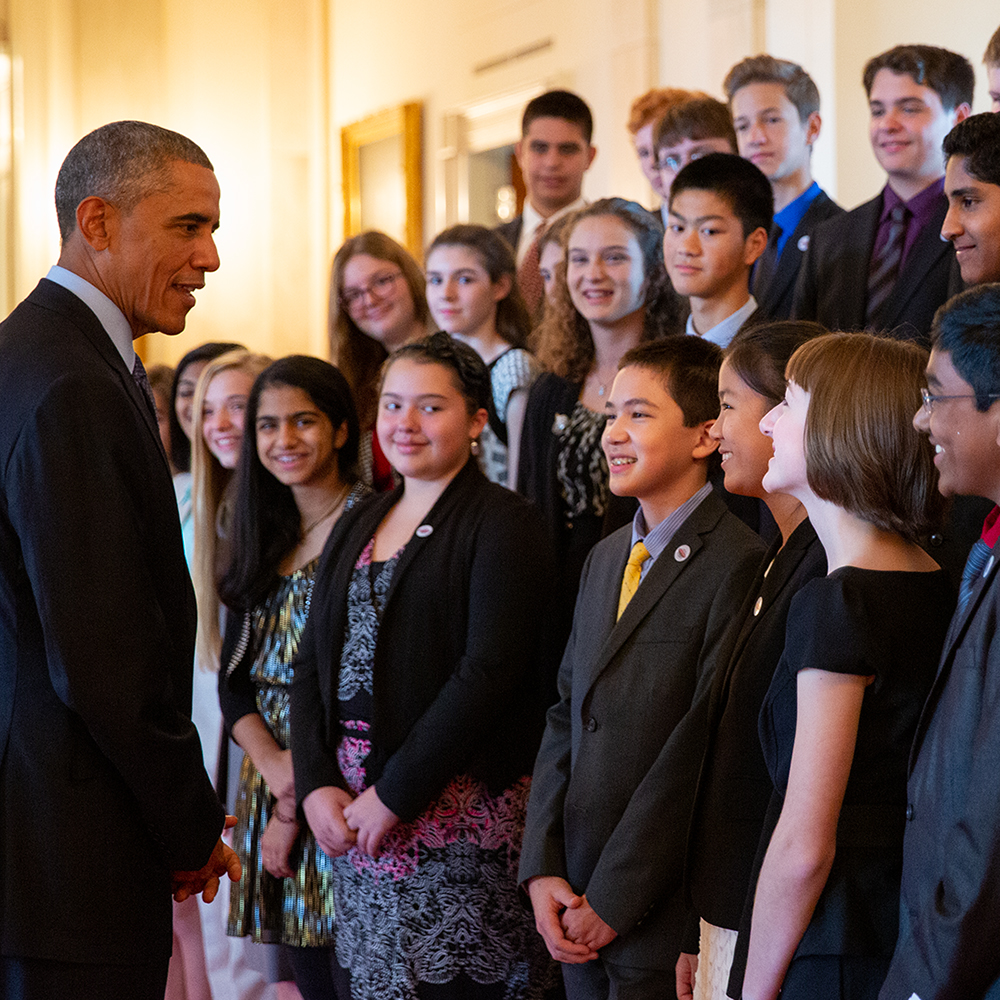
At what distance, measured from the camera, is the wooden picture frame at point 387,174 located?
24.9 feet

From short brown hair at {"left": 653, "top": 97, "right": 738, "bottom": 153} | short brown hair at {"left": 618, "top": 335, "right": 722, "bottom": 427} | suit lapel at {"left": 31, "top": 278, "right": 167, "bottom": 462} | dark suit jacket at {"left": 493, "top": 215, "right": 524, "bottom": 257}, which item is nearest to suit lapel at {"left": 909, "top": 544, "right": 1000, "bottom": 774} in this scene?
short brown hair at {"left": 618, "top": 335, "right": 722, "bottom": 427}

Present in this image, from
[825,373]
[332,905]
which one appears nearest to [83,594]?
Answer: [825,373]

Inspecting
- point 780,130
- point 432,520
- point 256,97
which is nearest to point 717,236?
point 432,520

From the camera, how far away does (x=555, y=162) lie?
15.4ft

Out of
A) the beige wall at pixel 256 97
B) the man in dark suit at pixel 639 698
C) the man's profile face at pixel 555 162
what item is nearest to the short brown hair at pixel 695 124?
the man's profile face at pixel 555 162

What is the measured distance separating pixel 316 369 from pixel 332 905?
1.29 meters

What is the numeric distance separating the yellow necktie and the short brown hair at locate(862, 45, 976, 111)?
6.21 feet

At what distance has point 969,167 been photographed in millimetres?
2430

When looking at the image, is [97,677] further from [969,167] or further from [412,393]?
[969,167]

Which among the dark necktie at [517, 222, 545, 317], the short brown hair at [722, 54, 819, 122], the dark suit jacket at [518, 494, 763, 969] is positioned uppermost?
the short brown hair at [722, 54, 819, 122]

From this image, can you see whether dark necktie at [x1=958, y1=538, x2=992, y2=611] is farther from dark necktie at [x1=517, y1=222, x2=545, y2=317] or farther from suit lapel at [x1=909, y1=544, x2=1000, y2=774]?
dark necktie at [x1=517, y1=222, x2=545, y2=317]

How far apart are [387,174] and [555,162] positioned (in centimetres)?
337

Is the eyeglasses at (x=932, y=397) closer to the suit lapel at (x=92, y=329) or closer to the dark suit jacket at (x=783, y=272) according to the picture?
the suit lapel at (x=92, y=329)

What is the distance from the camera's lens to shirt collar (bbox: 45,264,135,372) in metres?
1.87
